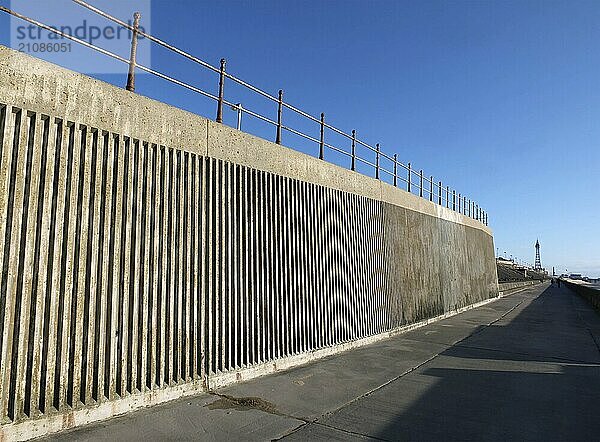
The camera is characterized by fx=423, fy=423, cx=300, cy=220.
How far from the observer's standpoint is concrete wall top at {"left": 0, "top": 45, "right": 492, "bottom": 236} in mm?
4609

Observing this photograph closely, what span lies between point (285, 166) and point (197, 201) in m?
2.47

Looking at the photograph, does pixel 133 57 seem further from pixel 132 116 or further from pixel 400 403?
pixel 400 403

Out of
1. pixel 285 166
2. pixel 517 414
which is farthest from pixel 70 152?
pixel 517 414

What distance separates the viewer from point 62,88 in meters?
4.93

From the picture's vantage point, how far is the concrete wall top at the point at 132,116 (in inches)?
181

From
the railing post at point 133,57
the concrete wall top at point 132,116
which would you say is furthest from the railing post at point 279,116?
the railing post at point 133,57

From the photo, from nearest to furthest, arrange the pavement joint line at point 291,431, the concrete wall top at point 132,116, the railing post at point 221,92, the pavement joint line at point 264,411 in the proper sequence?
the pavement joint line at point 291,431 < the concrete wall top at point 132,116 < the pavement joint line at point 264,411 < the railing post at point 221,92

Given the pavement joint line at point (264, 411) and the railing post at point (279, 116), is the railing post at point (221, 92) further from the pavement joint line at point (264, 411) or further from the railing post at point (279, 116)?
the pavement joint line at point (264, 411)

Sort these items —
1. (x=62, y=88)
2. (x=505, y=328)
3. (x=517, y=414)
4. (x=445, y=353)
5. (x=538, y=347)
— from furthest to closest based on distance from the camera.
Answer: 1. (x=505, y=328)
2. (x=538, y=347)
3. (x=445, y=353)
4. (x=517, y=414)
5. (x=62, y=88)

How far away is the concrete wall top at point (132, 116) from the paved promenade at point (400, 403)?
359 cm

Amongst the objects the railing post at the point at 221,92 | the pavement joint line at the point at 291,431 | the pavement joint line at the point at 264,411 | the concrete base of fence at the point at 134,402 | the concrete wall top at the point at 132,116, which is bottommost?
the pavement joint line at the point at 291,431

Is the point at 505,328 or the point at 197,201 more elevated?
the point at 197,201

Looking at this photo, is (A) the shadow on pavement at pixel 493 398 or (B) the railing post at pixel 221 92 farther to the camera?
(B) the railing post at pixel 221 92

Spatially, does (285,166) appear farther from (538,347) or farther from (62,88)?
(538,347)
